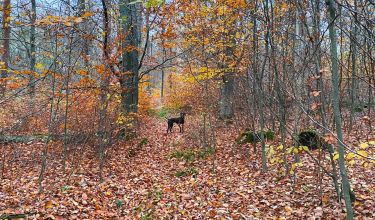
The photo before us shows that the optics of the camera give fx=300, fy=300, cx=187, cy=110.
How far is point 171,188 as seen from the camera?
6898 mm

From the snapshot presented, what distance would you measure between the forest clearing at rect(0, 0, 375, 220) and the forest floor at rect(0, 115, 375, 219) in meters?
0.03

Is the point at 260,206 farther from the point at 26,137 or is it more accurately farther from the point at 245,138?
the point at 26,137

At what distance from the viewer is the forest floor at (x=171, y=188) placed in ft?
17.2

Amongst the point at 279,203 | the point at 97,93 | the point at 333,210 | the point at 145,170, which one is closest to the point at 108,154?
the point at 145,170

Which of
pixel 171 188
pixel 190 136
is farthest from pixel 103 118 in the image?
pixel 190 136

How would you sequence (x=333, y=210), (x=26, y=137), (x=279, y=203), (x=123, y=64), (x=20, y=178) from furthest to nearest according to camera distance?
(x=123, y=64)
(x=26, y=137)
(x=20, y=178)
(x=279, y=203)
(x=333, y=210)

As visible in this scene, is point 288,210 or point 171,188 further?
point 171,188

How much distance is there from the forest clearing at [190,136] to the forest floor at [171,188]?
33 millimetres

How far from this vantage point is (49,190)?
6152mm

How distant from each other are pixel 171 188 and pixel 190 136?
13.3ft

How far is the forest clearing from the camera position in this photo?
4691 mm

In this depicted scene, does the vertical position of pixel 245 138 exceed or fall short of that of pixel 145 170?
it exceeds it

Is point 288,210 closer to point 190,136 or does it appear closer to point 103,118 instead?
point 103,118

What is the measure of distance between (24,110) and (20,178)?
486 cm
